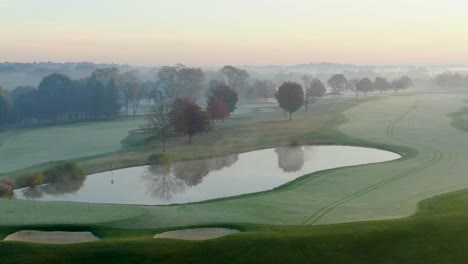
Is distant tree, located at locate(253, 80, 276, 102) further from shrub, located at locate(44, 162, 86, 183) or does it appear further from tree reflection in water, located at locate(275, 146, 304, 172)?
shrub, located at locate(44, 162, 86, 183)

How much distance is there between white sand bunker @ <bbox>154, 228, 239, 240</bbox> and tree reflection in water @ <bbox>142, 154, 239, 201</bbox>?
12.5 m

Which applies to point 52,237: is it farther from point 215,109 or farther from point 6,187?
point 215,109

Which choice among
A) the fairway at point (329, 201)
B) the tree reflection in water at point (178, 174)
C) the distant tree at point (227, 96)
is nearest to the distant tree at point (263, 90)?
the distant tree at point (227, 96)

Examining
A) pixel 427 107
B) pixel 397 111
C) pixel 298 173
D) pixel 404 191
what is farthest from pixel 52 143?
pixel 427 107

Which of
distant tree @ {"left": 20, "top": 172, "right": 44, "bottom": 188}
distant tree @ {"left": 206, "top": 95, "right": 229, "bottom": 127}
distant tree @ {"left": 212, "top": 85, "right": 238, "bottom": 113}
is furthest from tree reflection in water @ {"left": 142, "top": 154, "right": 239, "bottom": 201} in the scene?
distant tree @ {"left": 212, "top": 85, "right": 238, "bottom": 113}

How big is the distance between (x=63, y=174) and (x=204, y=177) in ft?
45.0

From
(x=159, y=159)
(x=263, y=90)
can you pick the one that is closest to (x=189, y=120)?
(x=159, y=159)

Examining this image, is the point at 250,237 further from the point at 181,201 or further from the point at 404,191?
the point at 404,191

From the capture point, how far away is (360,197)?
37.1 metres

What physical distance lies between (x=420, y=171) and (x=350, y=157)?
38.4 ft

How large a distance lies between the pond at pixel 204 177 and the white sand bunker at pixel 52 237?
438 inches

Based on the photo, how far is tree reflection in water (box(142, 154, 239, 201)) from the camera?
1742 inches

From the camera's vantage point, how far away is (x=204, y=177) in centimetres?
4931

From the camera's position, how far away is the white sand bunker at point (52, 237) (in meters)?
27.3
